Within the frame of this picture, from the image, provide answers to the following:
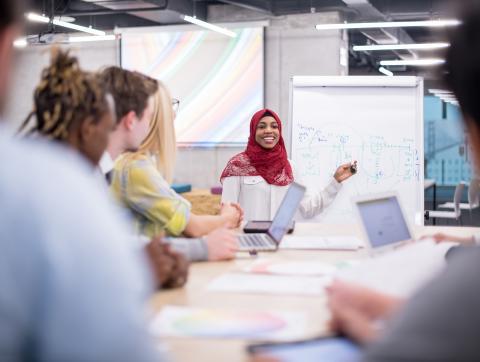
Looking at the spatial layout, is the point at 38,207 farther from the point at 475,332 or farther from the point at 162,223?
the point at 162,223

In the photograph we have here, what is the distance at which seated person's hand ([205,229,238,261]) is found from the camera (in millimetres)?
2021

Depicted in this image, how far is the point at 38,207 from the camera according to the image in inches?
23.1

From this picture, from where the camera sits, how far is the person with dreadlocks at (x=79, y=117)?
1454 mm

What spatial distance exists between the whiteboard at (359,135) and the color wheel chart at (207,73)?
4418 mm

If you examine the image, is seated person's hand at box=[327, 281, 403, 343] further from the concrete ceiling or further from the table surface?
the concrete ceiling

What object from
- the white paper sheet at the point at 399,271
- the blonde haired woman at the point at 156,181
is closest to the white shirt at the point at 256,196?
the blonde haired woman at the point at 156,181

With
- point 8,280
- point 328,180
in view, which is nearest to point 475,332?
point 8,280

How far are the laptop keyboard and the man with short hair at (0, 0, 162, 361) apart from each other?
5.30 feet

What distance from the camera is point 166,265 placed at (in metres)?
1.58

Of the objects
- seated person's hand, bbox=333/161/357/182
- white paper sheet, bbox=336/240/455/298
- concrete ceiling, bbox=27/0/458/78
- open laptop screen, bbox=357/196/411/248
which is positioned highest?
concrete ceiling, bbox=27/0/458/78

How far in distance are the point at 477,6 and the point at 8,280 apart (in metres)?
0.65

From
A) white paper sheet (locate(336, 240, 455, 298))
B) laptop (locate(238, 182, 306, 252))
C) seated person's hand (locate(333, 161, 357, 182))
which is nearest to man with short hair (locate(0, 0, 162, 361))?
white paper sheet (locate(336, 240, 455, 298))

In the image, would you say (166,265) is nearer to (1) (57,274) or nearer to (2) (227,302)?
(2) (227,302)

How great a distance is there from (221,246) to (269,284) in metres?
0.41
